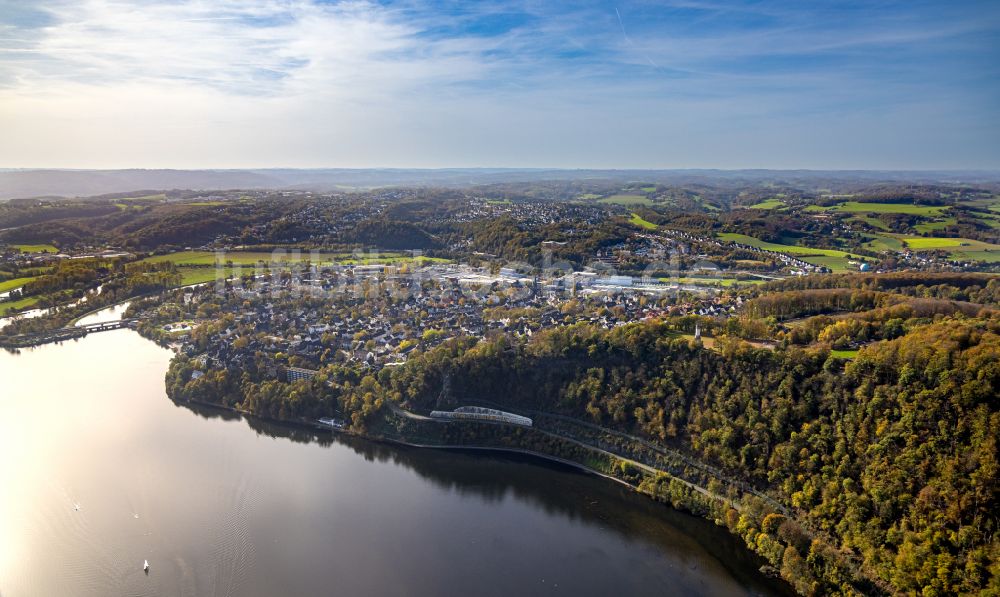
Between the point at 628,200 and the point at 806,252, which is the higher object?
the point at 628,200

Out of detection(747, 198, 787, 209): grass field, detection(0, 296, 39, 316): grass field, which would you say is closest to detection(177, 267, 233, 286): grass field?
detection(0, 296, 39, 316): grass field

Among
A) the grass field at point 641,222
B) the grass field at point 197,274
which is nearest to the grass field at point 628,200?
the grass field at point 641,222

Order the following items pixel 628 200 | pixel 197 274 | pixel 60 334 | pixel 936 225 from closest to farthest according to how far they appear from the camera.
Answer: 1. pixel 60 334
2. pixel 197 274
3. pixel 936 225
4. pixel 628 200

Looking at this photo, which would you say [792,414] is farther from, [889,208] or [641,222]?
[889,208]

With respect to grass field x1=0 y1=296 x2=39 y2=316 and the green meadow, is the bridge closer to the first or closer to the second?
grass field x1=0 y1=296 x2=39 y2=316

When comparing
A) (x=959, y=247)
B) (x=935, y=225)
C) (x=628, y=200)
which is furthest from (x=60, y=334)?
(x=628, y=200)

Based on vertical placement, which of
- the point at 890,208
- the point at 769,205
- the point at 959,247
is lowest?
the point at 959,247
